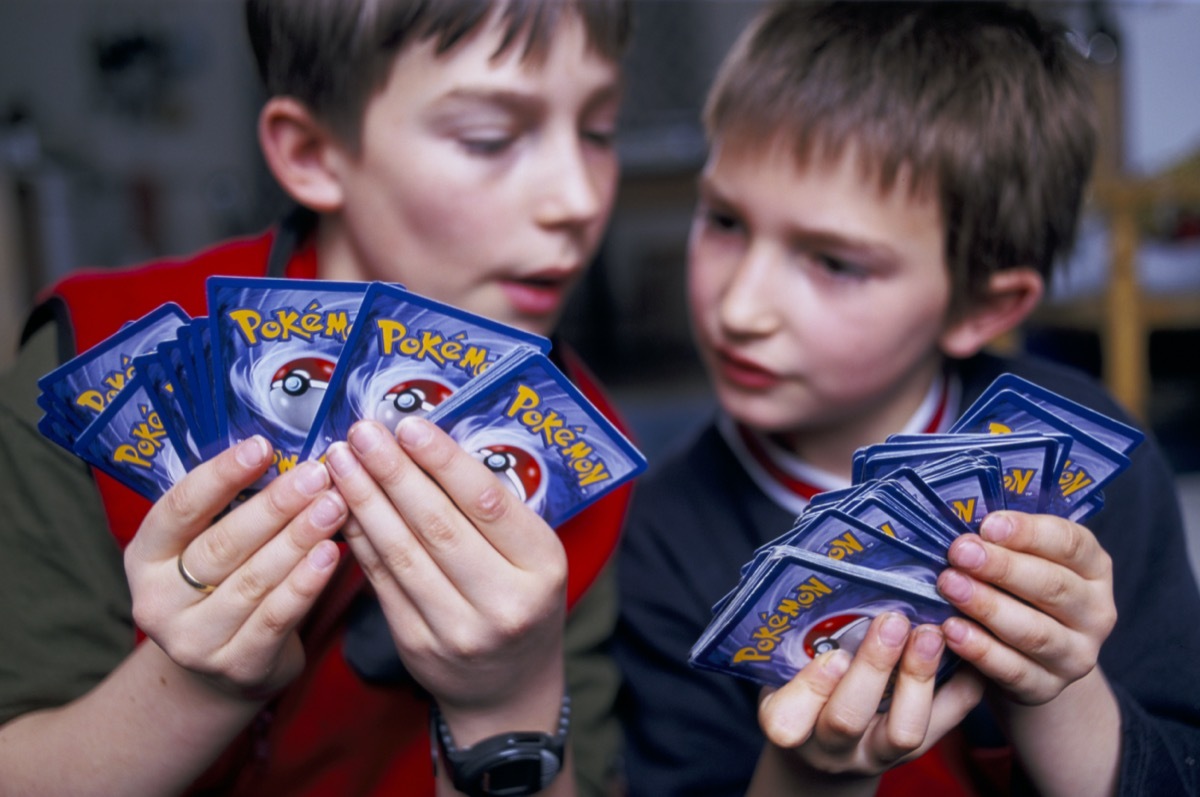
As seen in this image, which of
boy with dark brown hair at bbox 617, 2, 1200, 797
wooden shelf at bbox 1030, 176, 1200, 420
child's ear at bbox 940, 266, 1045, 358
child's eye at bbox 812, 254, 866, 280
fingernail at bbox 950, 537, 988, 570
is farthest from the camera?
wooden shelf at bbox 1030, 176, 1200, 420

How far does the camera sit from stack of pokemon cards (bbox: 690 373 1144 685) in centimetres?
72

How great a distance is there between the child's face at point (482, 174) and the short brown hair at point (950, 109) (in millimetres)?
219

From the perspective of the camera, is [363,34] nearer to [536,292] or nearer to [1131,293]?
[536,292]

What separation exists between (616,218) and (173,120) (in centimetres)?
274

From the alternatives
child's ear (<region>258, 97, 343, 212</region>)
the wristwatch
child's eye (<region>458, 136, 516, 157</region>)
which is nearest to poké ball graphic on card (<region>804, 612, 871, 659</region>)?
the wristwatch

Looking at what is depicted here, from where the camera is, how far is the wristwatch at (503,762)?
33.4 inches

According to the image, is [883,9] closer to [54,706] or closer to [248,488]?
[248,488]

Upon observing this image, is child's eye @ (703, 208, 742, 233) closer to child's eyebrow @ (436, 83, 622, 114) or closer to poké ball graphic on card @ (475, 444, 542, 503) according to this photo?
child's eyebrow @ (436, 83, 622, 114)

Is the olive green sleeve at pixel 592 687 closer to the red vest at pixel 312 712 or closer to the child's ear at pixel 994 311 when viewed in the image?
the red vest at pixel 312 712

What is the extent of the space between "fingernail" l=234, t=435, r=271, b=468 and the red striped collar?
0.64 metres

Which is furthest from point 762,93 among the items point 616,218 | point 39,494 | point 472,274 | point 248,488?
point 616,218

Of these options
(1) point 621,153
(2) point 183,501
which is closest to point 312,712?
(2) point 183,501

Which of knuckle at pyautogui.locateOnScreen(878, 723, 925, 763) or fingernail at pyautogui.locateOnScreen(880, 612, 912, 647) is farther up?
fingernail at pyautogui.locateOnScreen(880, 612, 912, 647)

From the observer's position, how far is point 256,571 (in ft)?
2.40
